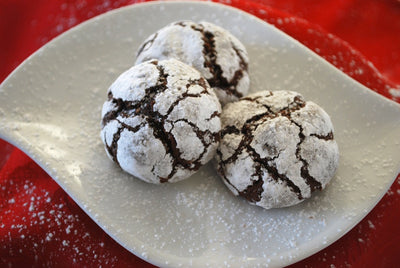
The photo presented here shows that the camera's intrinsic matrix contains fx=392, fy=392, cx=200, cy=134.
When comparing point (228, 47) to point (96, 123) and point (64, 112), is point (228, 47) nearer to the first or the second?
point (96, 123)

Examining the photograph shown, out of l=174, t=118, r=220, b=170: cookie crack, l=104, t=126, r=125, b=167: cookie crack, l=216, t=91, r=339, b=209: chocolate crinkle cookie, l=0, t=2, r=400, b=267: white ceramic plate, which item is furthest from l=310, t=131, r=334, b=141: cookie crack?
l=104, t=126, r=125, b=167: cookie crack

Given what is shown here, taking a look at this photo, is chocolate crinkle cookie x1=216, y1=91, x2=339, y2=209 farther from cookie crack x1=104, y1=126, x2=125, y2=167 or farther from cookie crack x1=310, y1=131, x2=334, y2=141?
cookie crack x1=104, y1=126, x2=125, y2=167

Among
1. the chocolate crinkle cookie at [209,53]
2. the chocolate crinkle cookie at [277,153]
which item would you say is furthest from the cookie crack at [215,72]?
the chocolate crinkle cookie at [277,153]

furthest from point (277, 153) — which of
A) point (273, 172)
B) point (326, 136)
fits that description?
point (326, 136)

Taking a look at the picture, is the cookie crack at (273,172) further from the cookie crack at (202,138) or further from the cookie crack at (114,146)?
the cookie crack at (114,146)

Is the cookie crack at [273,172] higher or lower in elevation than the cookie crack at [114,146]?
higher

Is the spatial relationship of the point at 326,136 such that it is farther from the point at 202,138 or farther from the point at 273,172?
the point at 202,138
